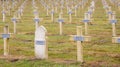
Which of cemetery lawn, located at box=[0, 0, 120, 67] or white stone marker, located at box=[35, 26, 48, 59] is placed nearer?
cemetery lawn, located at box=[0, 0, 120, 67]

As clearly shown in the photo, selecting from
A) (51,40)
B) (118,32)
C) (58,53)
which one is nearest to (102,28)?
(118,32)

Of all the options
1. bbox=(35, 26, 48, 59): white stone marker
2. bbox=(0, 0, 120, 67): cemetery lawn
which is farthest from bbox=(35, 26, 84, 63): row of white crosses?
bbox=(0, 0, 120, 67): cemetery lawn

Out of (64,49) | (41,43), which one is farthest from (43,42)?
(64,49)

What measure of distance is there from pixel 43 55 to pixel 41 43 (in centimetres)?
40

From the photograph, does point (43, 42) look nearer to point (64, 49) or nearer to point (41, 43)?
point (41, 43)

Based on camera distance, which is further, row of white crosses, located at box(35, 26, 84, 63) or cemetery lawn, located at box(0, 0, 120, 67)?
row of white crosses, located at box(35, 26, 84, 63)

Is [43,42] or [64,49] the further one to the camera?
[64,49]

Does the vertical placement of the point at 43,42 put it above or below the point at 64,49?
above

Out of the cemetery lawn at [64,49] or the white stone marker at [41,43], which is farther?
the white stone marker at [41,43]

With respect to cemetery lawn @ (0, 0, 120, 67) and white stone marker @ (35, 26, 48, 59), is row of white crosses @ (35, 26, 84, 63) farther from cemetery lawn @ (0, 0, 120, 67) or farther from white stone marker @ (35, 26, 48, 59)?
cemetery lawn @ (0, 0, 120, 67)

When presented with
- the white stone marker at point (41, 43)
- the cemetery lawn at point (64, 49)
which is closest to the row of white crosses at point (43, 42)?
the white stone marker at point (41, 43)

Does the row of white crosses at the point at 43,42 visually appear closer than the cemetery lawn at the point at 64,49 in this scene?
No

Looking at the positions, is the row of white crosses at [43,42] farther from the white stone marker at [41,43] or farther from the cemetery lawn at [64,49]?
the cemetery lawn at [64,49]

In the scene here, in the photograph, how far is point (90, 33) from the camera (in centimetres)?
2117
